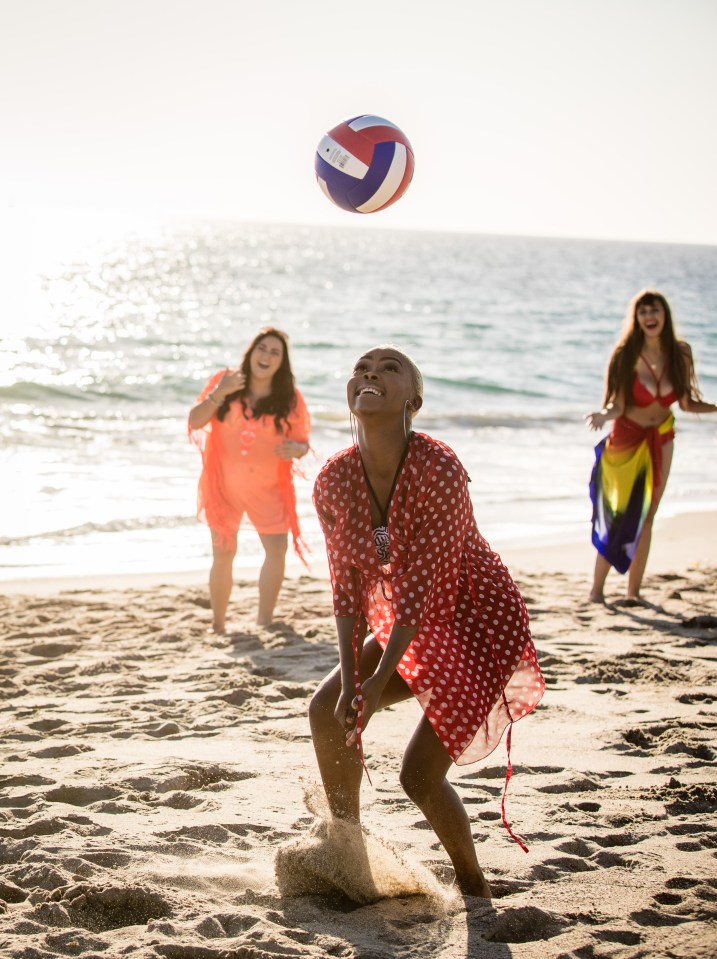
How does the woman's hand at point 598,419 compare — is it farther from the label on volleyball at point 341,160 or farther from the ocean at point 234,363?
the label on volleyball at point 341,160

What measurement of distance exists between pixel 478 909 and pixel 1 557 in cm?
617

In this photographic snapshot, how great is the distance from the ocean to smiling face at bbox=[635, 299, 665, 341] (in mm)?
2959

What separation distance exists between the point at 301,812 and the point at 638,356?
4.29 meters

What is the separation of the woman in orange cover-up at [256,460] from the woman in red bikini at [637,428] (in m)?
2.03

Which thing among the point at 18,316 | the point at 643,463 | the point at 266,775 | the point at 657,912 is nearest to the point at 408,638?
the point at 657,912

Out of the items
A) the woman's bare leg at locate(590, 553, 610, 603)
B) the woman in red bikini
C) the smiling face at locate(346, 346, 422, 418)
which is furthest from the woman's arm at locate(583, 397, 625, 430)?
the smiling face at locate(346, 346, 422, 418)

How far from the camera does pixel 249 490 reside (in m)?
6.60

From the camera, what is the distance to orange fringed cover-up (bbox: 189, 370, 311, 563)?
6.55 metres

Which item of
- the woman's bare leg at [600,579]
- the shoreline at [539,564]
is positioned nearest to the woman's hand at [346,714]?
the woman's bare leg at [600,579]

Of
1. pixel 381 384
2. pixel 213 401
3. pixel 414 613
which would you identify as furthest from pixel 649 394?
pixel 414 613

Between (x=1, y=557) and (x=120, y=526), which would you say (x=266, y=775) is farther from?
(x=120, y=526)

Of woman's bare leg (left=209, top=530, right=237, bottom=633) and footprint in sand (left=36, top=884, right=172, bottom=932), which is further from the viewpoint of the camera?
woman's bare leg (left=209, top=530, right=237, bottom=633)

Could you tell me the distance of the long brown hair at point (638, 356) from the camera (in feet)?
22.7

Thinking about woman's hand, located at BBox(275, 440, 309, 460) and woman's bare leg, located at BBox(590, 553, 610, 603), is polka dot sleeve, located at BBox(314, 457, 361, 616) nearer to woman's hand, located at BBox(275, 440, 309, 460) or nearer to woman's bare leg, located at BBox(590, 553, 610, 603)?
woman's hand, located at BBox(275, 440, 309, 460)
